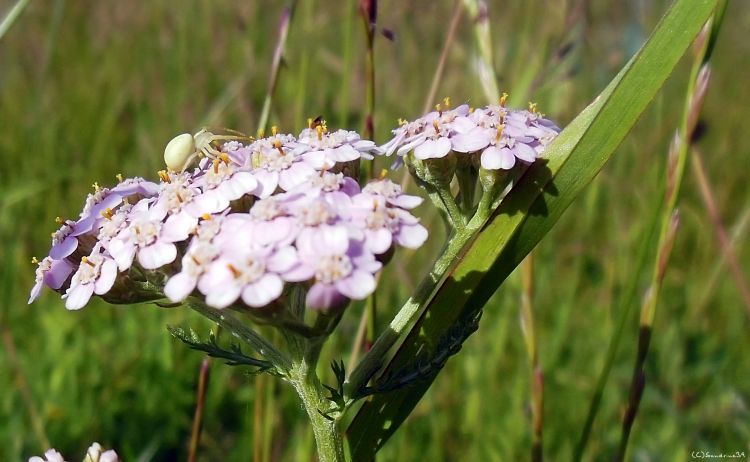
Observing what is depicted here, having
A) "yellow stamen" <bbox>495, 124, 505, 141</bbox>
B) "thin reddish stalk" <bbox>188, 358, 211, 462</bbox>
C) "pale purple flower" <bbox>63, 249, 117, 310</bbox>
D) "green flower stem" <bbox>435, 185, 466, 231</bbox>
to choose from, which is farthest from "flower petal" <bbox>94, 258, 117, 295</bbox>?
"yellow stamen" <bbox>495, 124, 505, 141</bbox>

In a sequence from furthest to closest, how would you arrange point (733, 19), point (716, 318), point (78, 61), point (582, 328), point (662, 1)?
1. point (733, 19)
2. point (78, 61)
3. point (716, 318)
4. point (582, 328)
5. point (662, 1)

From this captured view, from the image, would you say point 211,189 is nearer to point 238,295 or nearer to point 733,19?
point 238,295

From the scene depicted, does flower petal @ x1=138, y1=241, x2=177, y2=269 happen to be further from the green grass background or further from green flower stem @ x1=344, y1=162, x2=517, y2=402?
the green grass background

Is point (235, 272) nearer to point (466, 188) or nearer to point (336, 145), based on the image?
point (336, 145)

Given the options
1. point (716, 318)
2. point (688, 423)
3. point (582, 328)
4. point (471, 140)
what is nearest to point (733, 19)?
point (716, 318)

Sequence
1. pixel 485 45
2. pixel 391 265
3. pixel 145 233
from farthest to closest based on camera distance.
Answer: pixel 391 265, pixel 485 45, pixel 145 233

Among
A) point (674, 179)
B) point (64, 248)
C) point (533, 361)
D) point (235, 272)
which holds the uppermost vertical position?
point (64, 248)

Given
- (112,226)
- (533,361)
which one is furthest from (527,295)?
(112,226)
